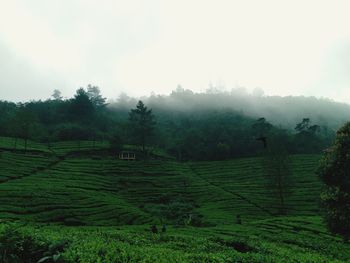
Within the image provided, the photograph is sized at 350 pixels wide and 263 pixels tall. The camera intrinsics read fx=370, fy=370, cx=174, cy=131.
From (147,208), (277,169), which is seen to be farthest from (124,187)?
(277,169)

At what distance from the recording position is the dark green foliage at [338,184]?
3331 cm

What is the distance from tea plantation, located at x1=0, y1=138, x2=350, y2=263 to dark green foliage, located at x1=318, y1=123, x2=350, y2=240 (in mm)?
2155

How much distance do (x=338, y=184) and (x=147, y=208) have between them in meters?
36.8

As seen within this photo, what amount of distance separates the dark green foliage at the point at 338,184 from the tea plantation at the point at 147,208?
2.15m

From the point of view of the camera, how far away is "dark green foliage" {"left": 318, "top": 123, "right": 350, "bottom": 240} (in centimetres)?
3331

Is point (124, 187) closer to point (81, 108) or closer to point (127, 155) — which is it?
point (127, 155)

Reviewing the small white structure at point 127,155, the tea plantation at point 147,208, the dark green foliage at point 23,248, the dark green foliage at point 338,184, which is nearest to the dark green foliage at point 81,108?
the tea plantation at point 147,208

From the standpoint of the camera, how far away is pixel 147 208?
210ft

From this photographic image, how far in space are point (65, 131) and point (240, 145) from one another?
63.6 m

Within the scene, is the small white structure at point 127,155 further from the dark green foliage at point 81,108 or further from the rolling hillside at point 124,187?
the dark green foliage at point 81,108

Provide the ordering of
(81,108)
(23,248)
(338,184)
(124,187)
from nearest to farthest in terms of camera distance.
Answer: (23,248) → (338,184) → (124,187) → (81,108)

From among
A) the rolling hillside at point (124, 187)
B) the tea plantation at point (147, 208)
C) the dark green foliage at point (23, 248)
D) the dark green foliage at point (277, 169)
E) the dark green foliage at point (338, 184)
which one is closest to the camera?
the dark green foliage at point (23, 248)

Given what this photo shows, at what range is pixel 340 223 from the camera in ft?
109

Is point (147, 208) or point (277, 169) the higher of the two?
point (277, 169)
